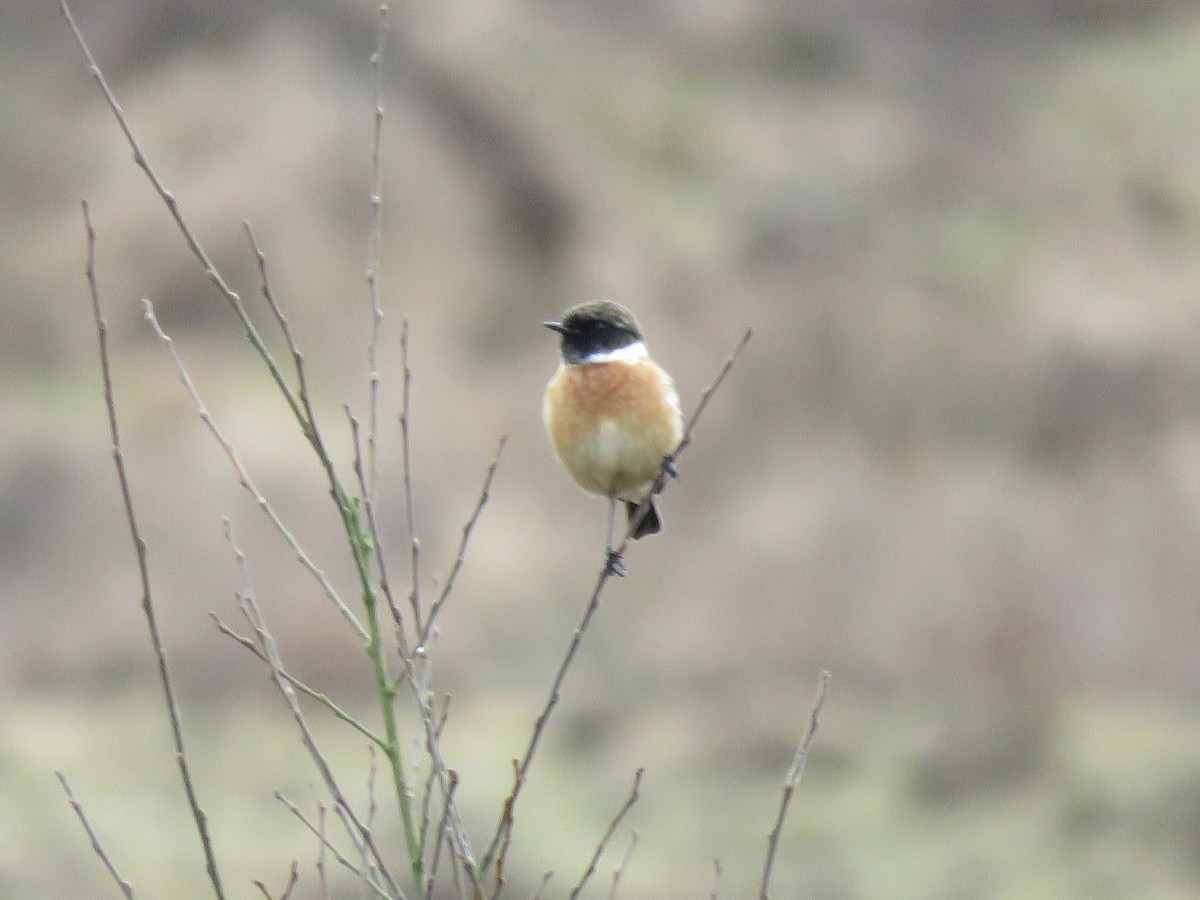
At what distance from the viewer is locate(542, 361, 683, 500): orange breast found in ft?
17.8

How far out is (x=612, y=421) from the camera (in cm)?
542

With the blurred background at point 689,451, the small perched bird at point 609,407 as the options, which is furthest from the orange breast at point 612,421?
the blurred background at point 689,451

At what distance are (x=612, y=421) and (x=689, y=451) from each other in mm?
10499

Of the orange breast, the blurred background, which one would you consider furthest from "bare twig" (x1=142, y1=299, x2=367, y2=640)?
the blurred background

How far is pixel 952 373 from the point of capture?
17.3 meters

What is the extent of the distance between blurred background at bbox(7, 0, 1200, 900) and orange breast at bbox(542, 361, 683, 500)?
25.1ft

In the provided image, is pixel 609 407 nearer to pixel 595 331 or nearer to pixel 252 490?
pixel 595 331

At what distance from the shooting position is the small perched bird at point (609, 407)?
543cm

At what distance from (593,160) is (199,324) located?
15.7 feet

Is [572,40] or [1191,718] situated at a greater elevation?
[572,40]

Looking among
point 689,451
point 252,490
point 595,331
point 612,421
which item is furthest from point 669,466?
point 689,451

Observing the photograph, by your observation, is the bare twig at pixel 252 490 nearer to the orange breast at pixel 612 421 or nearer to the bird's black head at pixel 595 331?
the orange breast at pixel 612 421

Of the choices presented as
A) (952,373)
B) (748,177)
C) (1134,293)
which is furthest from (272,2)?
(1134,293)

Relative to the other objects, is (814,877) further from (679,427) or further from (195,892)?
(679,427)
